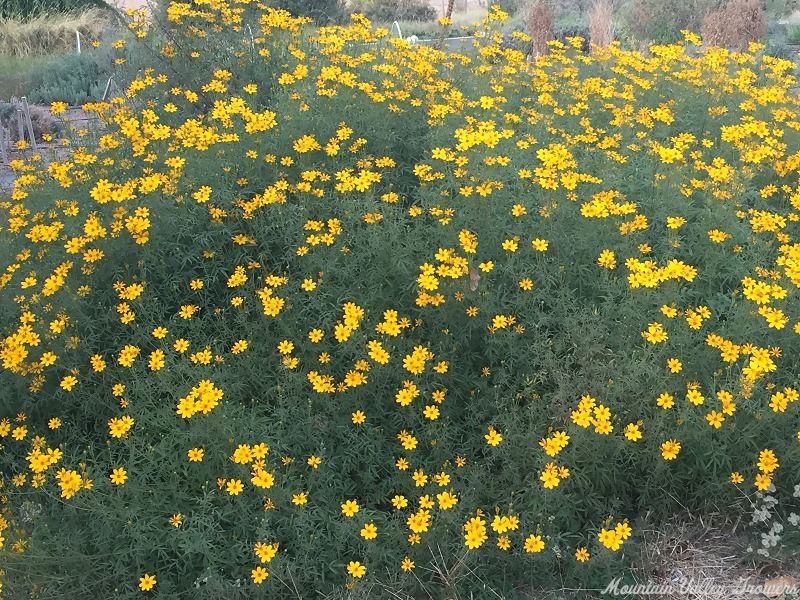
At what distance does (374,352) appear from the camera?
3070 mm

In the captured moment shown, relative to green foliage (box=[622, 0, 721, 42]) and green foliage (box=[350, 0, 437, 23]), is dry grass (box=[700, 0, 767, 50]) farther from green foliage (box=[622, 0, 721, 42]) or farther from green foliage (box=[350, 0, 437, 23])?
green foliage (box=[350, 0, 437, 23])

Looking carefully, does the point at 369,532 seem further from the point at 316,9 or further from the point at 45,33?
the point at 45,33

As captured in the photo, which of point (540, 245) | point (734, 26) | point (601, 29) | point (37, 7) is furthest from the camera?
point (37, 7)

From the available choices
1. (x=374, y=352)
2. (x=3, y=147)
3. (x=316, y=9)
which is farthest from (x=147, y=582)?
(x=316, y=9)

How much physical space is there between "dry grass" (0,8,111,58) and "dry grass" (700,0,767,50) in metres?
10.8

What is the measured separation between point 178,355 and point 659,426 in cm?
235

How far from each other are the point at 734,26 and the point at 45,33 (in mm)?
12519

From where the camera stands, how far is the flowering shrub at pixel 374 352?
2.77 meters

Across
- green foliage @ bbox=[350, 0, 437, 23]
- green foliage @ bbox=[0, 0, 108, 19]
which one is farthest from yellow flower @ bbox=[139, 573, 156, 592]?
green foliage @ bbox=[350, 0, 437, 23]

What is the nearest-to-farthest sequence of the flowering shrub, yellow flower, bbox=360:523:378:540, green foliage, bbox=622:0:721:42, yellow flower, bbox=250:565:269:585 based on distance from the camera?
1. yellow flower, bbox=250:565:269:585
2. yellow flower, bbox=360:523:378:540
3. the flowering shrub
4. green foliage, bbox=622:0:721:42

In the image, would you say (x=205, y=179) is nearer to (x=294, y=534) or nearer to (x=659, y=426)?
(x=294, y=534)

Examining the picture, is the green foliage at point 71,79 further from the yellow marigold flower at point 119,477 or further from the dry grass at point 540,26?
the yellow marigold flower at point 119,477

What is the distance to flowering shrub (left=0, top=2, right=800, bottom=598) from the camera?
2.77m

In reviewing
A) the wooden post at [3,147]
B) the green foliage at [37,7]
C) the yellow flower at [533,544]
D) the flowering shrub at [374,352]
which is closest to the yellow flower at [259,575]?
the flowering shrub at [374,352]
